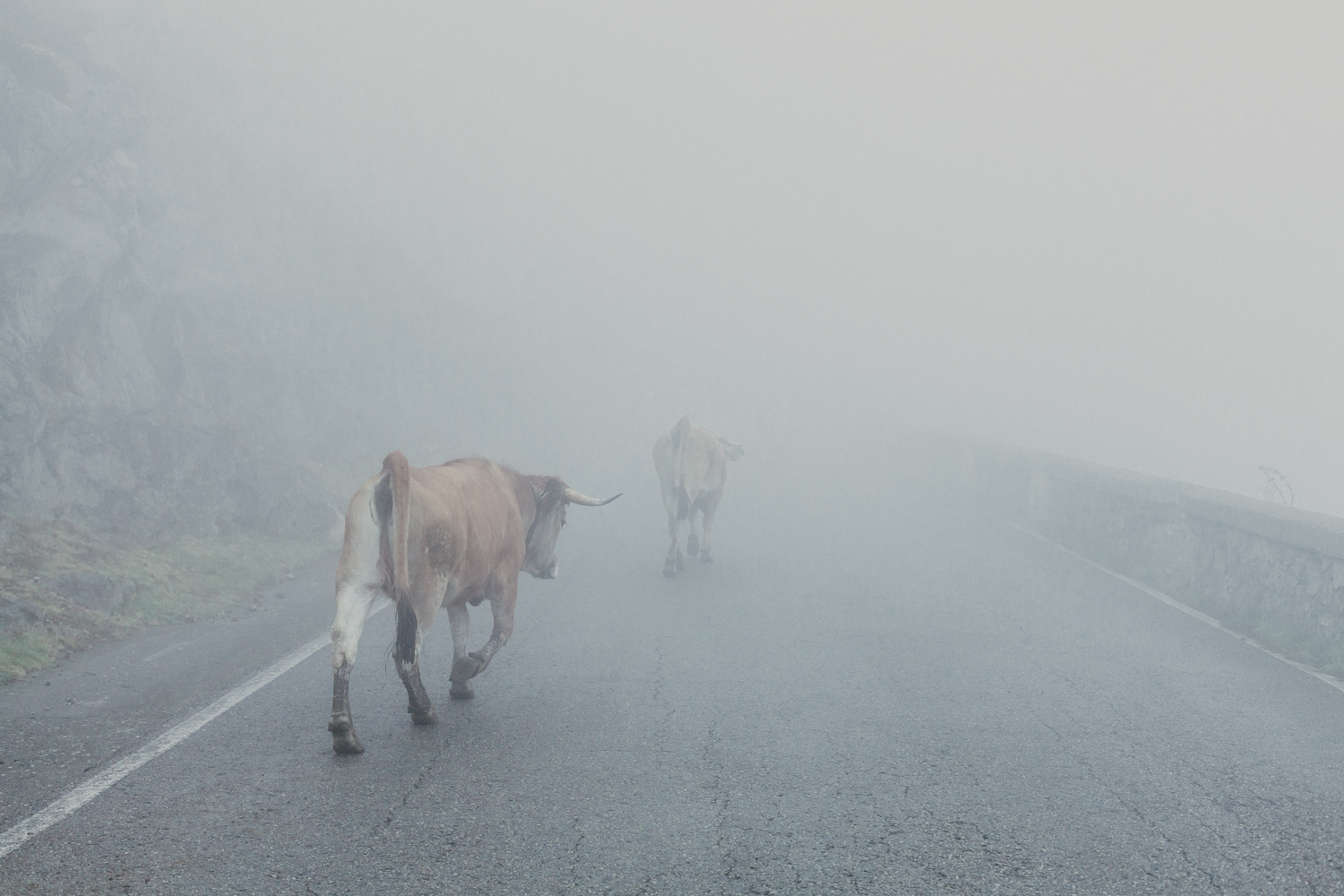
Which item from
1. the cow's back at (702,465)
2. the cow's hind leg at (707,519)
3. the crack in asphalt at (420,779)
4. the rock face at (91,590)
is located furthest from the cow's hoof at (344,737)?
the cow's hind leg at (707,519)

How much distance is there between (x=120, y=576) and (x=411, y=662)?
471 centimetres

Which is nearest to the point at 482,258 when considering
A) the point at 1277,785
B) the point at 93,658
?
the point at 93,658

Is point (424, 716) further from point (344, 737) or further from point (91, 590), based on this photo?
point (91, 590)

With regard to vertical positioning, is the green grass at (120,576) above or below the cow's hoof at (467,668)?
below

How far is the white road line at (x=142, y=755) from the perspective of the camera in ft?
12.1

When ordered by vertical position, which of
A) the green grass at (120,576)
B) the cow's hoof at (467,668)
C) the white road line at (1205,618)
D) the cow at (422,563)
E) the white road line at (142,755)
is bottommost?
the green grass at (120,576)

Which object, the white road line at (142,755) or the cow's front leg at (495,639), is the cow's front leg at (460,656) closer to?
the cow's front leg at (495,639)

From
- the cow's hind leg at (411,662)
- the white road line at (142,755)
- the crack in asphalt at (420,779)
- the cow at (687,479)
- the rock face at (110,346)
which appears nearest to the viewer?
the white road line at (142,755)

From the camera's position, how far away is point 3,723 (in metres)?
5.00

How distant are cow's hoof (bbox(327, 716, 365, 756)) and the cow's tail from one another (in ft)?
1.41

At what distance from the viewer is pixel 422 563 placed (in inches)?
194

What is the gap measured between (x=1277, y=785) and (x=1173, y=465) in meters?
44.8

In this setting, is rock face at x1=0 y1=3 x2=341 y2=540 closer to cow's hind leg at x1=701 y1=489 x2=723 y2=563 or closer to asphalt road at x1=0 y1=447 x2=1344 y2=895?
asphalt road at x1=0 y1=447 x2=1344 y2=895

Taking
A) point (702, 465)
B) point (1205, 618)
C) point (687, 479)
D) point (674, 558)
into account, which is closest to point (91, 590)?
point (674, 558)
